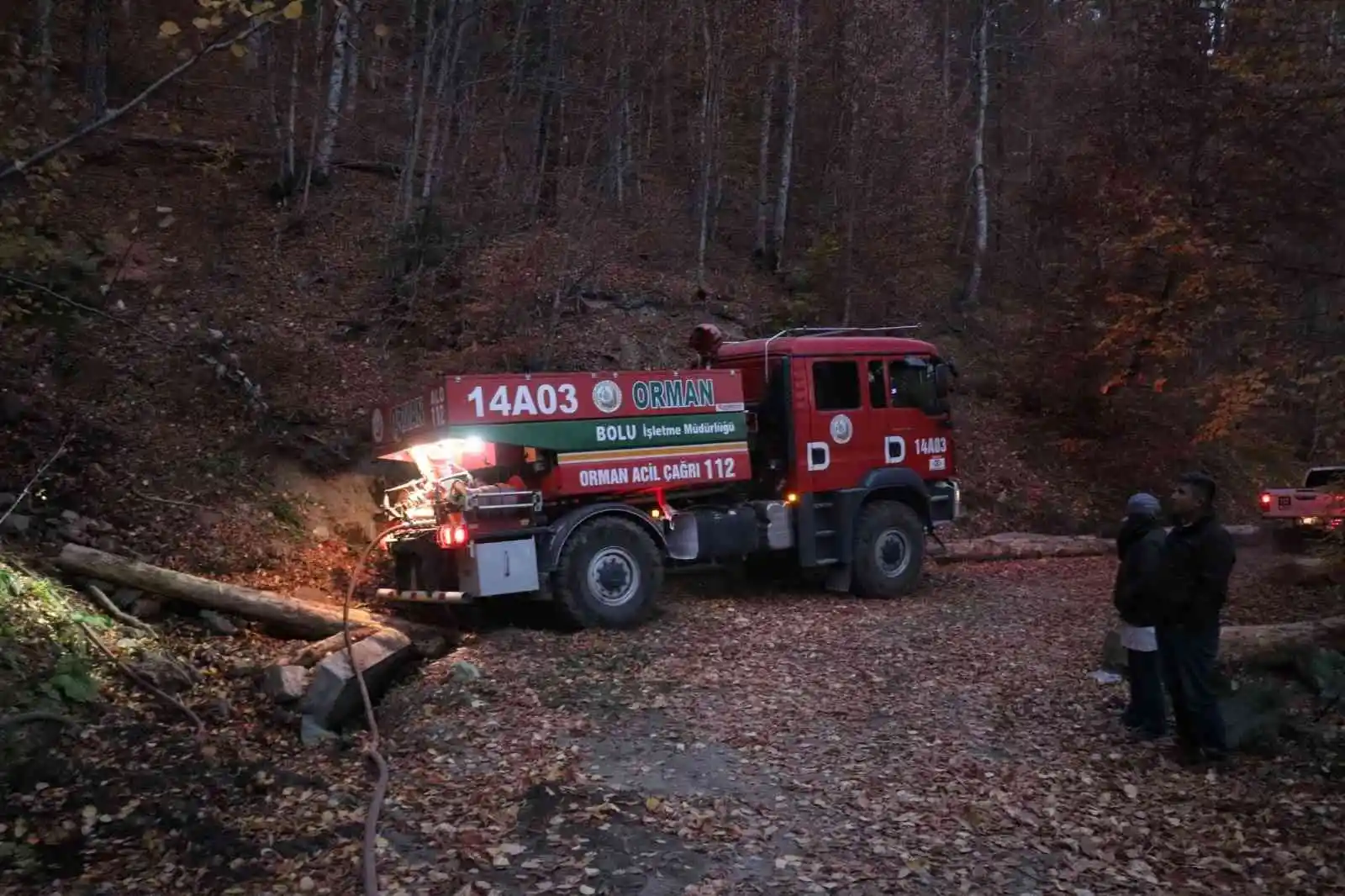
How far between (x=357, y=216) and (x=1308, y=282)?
15.5 meters

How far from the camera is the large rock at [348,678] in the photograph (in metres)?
7.85

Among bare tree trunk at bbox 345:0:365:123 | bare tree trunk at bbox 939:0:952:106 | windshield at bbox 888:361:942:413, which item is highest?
bare tree trunk at bbox 939:0:952:106

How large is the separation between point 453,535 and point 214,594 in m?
2.25

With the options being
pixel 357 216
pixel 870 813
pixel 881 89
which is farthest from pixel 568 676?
pixel 881 89

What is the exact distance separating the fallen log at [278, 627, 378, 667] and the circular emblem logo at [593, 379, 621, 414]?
3.18 m

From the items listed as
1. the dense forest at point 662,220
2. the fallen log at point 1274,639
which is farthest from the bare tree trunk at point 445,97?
the fallen log at point 1274,639

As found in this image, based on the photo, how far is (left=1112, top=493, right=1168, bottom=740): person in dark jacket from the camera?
7195 mm

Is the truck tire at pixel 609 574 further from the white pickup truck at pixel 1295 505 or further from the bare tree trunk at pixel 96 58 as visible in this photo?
the bare tree trunk at pixel 96 58

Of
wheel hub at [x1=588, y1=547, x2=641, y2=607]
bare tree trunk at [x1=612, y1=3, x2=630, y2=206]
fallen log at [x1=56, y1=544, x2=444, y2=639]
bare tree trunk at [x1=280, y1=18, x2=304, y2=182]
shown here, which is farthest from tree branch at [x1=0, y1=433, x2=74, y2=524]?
bare tree trunk at [x1=612, y1=3, x2=630, y2=206]

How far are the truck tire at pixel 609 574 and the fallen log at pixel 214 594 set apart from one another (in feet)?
4.42

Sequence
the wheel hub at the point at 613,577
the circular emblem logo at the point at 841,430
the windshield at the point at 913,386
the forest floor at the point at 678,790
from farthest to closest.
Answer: the windshield at the point at 913,386 < the circular emblem logo at the point at 841,430 < the wheel hub at the point at 613,577 < the forest floor at the point at 678,790

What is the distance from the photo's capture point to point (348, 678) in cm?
801

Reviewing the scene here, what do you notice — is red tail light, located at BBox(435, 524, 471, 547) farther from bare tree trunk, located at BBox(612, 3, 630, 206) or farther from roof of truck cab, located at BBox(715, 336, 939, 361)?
bare tree trunk, located at BBox(612, 3, 630, 206)

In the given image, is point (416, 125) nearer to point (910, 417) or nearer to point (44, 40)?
point (44, 40)
